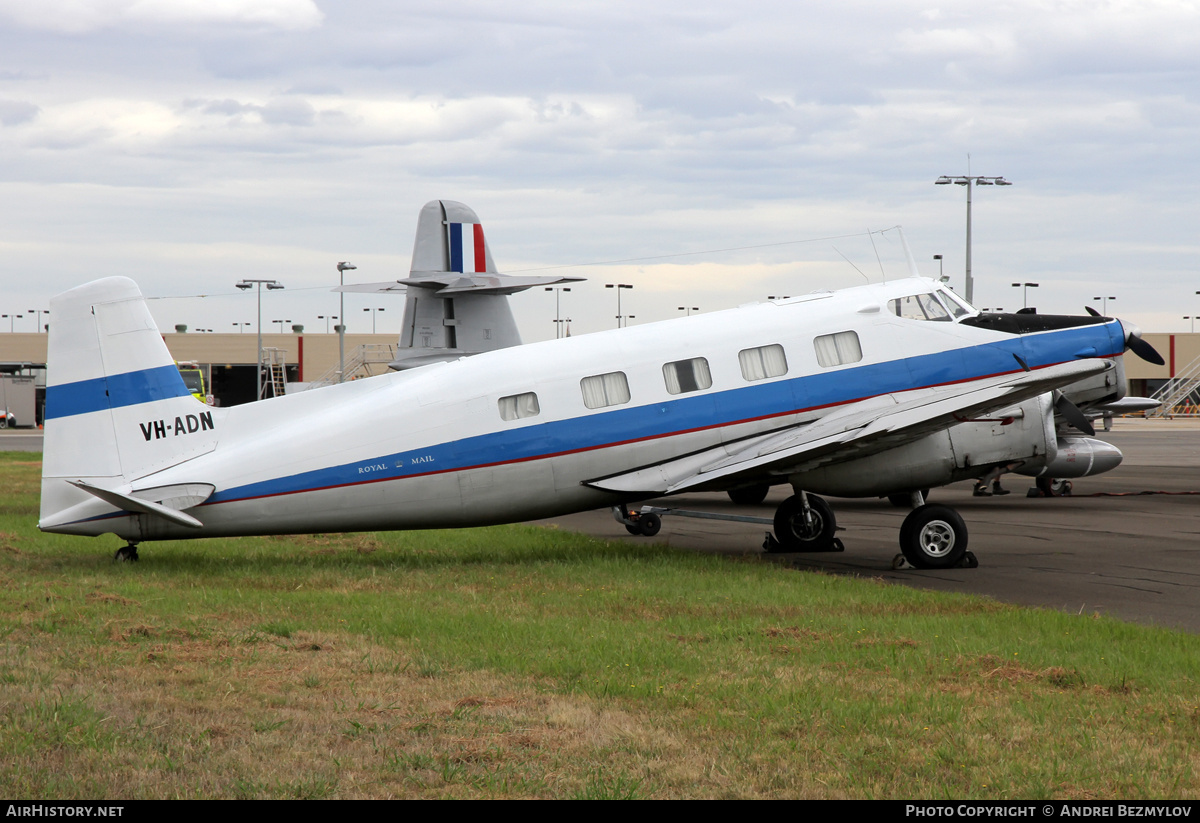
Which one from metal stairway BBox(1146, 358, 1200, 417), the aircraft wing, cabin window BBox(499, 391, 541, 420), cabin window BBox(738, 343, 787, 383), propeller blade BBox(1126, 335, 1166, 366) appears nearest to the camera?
the aircraft wing

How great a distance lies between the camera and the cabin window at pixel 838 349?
17062mm

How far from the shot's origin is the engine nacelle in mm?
27594

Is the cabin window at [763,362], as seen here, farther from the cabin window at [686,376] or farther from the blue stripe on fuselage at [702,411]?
the cabin window at [686,376]

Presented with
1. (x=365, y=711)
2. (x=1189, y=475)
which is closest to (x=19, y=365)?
(x=1189, y=475)

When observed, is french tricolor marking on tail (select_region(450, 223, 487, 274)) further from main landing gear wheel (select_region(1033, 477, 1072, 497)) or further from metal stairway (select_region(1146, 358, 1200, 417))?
metal stairway (select_region(1146, 358, 1200, 417))

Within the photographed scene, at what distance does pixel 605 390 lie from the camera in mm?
16453

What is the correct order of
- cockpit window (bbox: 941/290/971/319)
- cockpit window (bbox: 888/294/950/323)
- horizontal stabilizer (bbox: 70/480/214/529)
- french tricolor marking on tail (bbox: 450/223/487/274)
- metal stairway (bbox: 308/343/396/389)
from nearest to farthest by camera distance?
horizontal stabilizer (bbox: 70/480/214/529) → cockpit window (bbox: 888/294/950/323) → cockpit window (bbox: 941/290/971/319) → french tricolor marking on tail (bbox: 450/223/487/274) → metal stairway (bbox: 308/343/396/389)

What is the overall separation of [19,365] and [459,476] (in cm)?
10995

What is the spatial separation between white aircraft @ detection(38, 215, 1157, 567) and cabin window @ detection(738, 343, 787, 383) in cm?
3

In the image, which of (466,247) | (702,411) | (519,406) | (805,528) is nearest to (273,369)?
(466,247)

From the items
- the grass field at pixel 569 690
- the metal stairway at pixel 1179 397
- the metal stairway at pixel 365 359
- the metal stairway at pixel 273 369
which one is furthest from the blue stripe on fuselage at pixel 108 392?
the metal stairway at pixel 273 369

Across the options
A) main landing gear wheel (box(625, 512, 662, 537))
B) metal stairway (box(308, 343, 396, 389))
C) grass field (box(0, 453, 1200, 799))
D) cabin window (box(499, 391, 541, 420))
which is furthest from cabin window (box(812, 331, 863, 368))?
metal stairway (box(308, 343, 396, 389))

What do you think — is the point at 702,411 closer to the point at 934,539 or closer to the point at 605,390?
the point at 605,390
